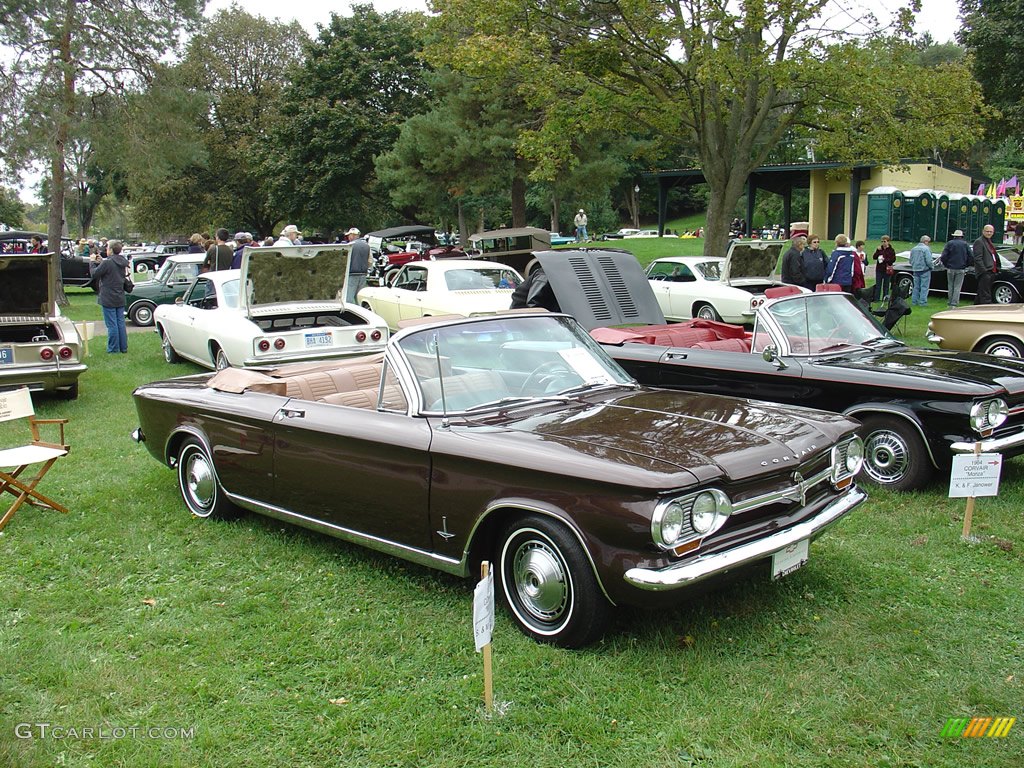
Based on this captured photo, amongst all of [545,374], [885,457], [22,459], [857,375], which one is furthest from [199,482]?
[885,457]

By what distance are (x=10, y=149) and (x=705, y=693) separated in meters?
22.3

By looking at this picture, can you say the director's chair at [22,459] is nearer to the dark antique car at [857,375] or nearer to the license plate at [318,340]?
the license plate at [318,340]

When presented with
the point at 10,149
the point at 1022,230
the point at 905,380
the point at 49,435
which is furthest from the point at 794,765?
the point at 1022,230

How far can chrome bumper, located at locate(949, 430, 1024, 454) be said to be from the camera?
585cm

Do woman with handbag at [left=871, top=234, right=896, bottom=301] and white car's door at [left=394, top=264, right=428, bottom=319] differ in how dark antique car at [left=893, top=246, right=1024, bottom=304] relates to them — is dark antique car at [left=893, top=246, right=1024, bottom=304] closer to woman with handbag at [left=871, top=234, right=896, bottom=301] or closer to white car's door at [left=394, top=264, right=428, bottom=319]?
woman with handbag at [left=871, top=234, right=896, bottom=301]

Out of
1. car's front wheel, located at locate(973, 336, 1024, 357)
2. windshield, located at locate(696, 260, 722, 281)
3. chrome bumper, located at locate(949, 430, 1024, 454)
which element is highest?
windshield, located at locate(696, 260, 722, 281)

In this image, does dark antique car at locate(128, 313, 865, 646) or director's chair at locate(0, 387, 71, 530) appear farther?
director's chair at locate(0, 387, 71, 530)

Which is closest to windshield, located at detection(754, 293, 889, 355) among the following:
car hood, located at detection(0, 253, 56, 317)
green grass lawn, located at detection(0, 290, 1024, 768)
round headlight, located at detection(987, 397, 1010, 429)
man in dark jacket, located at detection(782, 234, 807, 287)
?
round headlight, located at detection(987, 397, 1010, 429)

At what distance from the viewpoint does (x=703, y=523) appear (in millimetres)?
3756

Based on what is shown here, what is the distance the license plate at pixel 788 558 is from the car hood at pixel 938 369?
8.74 feet

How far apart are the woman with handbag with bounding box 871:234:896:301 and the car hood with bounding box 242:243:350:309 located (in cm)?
1075

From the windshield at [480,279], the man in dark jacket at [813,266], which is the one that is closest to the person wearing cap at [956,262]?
the man in dark jacket at [813,266]

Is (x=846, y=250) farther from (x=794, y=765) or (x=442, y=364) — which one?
(x=794, y=765)

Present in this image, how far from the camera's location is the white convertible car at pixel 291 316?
31.2 feet
